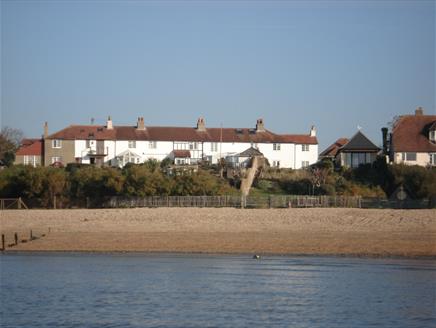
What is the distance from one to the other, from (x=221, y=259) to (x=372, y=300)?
1078 centimetres

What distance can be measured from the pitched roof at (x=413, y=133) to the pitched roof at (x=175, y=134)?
13.9 meters

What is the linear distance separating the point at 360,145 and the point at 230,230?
102 feet

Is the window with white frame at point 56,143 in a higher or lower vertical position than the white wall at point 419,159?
higher

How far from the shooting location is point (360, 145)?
70.2 metres

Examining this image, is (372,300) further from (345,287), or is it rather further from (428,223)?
(428,223)

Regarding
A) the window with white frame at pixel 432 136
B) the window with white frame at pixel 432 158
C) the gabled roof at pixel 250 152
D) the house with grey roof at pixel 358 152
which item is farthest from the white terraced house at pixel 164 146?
the window with white frame at pixel 432 158

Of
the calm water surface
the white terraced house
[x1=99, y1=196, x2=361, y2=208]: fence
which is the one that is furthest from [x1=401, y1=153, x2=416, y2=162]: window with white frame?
the calm water surface

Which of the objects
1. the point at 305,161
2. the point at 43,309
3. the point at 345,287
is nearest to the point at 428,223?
the point at 345,287

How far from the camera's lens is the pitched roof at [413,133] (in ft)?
221

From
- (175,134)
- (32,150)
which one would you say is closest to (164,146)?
(175,134)

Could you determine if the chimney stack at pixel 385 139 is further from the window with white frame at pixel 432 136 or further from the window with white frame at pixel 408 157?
the window with white frame at pixel 432 136

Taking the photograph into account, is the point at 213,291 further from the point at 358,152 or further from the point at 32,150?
the point at 32,150

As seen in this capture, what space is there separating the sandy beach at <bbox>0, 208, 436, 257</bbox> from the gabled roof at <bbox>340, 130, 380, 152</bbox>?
74.3ft

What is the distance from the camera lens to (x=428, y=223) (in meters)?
42.1
